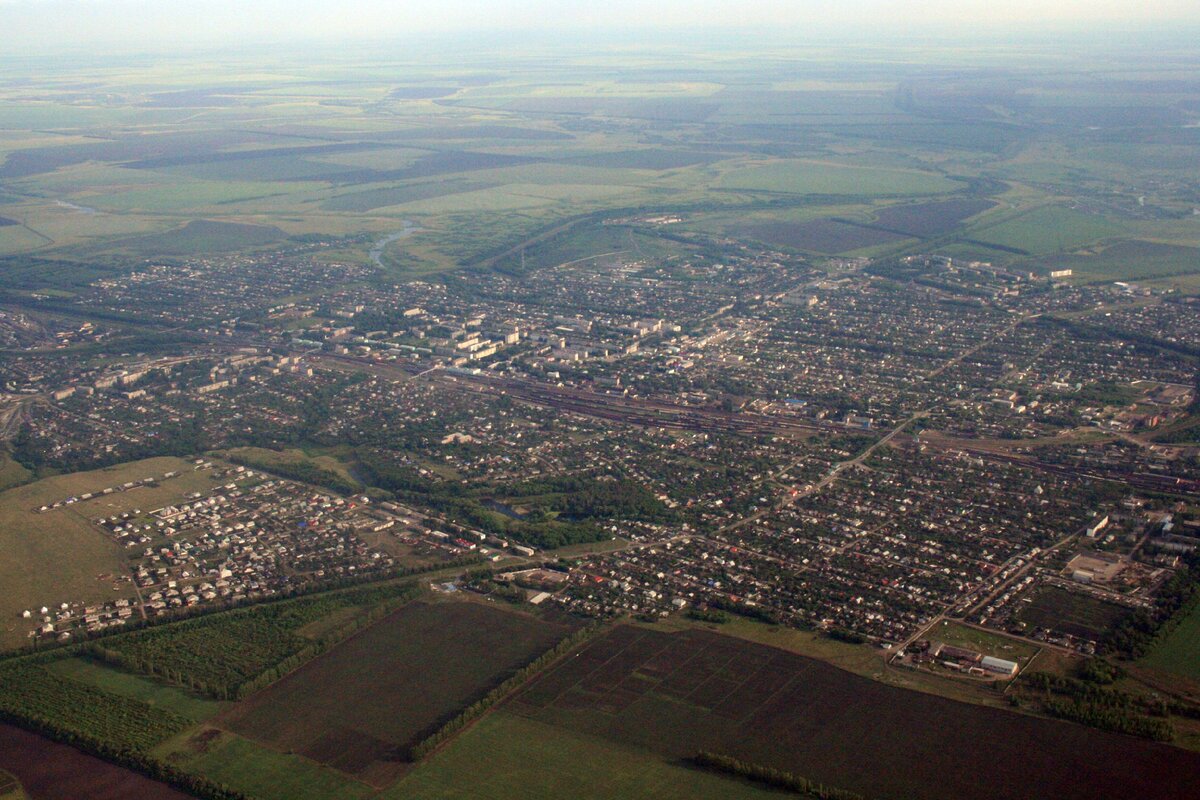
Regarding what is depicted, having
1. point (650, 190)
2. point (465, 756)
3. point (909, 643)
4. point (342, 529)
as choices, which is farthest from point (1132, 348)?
point (650, 190)

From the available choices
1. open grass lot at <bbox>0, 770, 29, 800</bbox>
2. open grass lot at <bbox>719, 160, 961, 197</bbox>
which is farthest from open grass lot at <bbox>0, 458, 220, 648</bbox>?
open grass lot at <bbox>719, 160, 961, 197</bbox>

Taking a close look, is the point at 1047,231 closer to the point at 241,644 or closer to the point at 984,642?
the point at 984,642

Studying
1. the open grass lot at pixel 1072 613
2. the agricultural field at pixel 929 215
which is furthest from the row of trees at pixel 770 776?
the agricultural field at pixel 929 215

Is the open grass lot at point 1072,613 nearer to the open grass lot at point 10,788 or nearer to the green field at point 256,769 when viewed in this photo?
the green field at point 256,769

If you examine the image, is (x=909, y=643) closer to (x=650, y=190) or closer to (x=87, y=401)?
(x=87, y=401)

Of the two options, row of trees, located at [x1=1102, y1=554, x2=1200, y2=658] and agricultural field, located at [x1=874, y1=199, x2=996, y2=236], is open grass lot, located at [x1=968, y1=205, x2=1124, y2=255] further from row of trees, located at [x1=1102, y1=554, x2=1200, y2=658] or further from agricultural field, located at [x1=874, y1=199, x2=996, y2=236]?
row of trees, located at [x1=1102, y1=554, x2=1200, y2=658]
